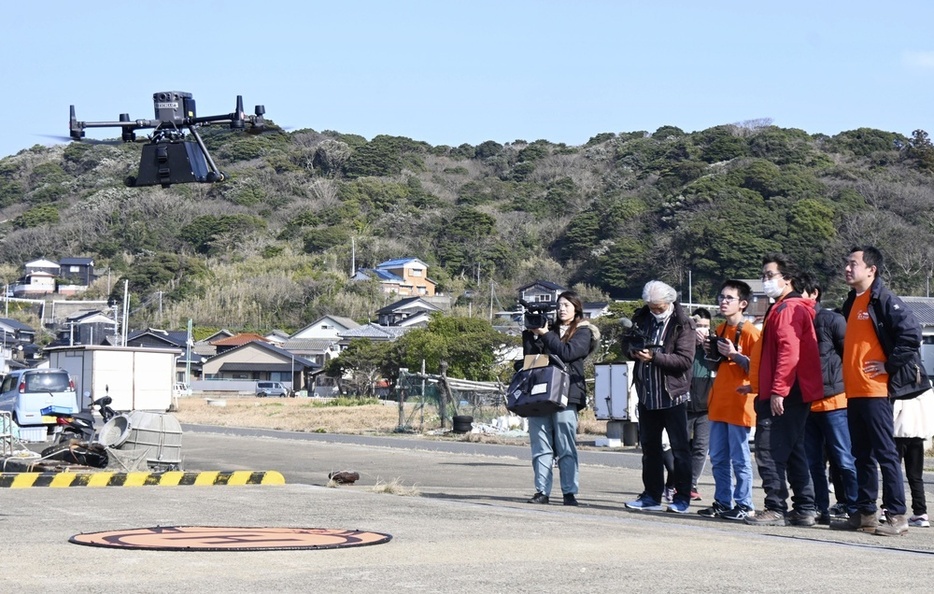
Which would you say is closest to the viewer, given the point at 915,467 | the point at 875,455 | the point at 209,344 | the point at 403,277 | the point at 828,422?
the point at 875,455

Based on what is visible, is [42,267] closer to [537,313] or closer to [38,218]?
Answer: [38,218]

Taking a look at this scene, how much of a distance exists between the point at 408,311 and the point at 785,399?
288 ft

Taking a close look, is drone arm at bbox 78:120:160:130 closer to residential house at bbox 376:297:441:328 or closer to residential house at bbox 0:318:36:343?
residential house at bbox 376:297:441:328

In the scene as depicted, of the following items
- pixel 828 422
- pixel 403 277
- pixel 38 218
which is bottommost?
pixel 828 422

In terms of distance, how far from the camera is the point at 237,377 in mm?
85500

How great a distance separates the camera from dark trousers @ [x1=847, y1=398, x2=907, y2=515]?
7.86m

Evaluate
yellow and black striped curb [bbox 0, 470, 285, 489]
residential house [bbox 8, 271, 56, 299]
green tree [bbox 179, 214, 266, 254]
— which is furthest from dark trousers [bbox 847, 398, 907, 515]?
residential house [bbox 8, 271, 56, 299]

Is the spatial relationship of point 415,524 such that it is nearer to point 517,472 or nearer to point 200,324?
point 517,472

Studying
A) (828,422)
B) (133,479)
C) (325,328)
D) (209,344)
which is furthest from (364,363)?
(828,422)

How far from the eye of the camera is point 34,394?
25.4m

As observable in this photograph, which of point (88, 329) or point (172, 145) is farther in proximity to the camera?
point (88, 329)

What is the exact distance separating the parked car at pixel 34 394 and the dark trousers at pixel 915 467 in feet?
61.1

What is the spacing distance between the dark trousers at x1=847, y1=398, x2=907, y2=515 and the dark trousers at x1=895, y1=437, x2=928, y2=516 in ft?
2.76

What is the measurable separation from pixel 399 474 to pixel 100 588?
917 cm
